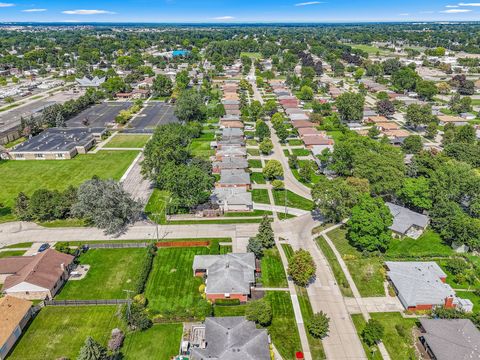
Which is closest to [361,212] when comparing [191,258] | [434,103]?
[191,258]

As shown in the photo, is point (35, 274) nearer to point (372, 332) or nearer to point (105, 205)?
point (105, 205)

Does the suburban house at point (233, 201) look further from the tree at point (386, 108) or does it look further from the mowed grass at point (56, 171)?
the tree at point (386, 108)

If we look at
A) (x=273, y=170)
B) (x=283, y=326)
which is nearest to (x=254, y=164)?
(x=273, y=170)

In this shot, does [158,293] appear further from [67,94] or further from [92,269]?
[67,94]

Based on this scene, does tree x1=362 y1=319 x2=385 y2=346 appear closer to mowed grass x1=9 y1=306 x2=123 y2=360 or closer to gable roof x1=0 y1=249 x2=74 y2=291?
mowed grass x1=9 y1=306 x2=123 y2=360

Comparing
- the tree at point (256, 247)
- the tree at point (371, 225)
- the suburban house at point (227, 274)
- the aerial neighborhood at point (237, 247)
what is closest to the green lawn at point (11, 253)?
the aerial neighborhood at point (237, 247)

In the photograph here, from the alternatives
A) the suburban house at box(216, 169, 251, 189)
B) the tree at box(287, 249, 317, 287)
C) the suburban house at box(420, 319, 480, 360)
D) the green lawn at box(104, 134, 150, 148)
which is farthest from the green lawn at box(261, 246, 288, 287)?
the green lawn at box(104, 134, 150, 148)
